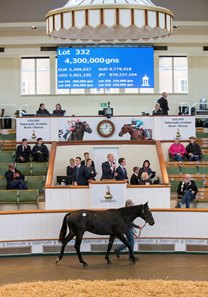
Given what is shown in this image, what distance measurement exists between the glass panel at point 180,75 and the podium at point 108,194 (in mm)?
12792

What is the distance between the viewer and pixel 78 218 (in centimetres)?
1244

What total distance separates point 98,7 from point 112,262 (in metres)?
8.15

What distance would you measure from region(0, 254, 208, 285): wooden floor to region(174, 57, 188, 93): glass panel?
14.6 metres

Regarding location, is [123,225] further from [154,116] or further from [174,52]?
[174,52]

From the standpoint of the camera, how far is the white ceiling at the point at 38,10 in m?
23.7

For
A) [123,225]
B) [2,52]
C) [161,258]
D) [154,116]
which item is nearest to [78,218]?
[123,225]

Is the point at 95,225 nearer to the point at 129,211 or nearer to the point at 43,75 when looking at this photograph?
the point at 129,211

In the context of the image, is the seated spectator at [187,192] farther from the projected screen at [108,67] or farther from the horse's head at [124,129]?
the projected screen at [108,67]

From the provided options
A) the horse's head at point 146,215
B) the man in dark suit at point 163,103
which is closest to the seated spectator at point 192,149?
the man in dark suit at point 163,103

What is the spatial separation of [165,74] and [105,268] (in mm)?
16256

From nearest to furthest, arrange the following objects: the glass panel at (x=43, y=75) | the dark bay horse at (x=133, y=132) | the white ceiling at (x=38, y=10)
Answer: the dark bay horse at (x=133, y=132), the white ceiling at (x=38, y=10), the glass panel at (x=43, y=75)

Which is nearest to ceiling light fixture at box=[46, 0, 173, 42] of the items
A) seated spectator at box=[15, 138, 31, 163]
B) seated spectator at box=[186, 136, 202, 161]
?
seated spectator at box=[15, 138, 31, 163]

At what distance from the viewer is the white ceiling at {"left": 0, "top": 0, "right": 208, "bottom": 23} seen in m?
23.7

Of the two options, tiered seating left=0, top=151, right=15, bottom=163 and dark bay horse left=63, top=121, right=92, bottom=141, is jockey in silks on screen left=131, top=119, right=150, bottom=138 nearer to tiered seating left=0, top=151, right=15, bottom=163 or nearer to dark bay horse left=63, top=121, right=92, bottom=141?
dark bay horse left=63, top=121, right=92, bottom=141
